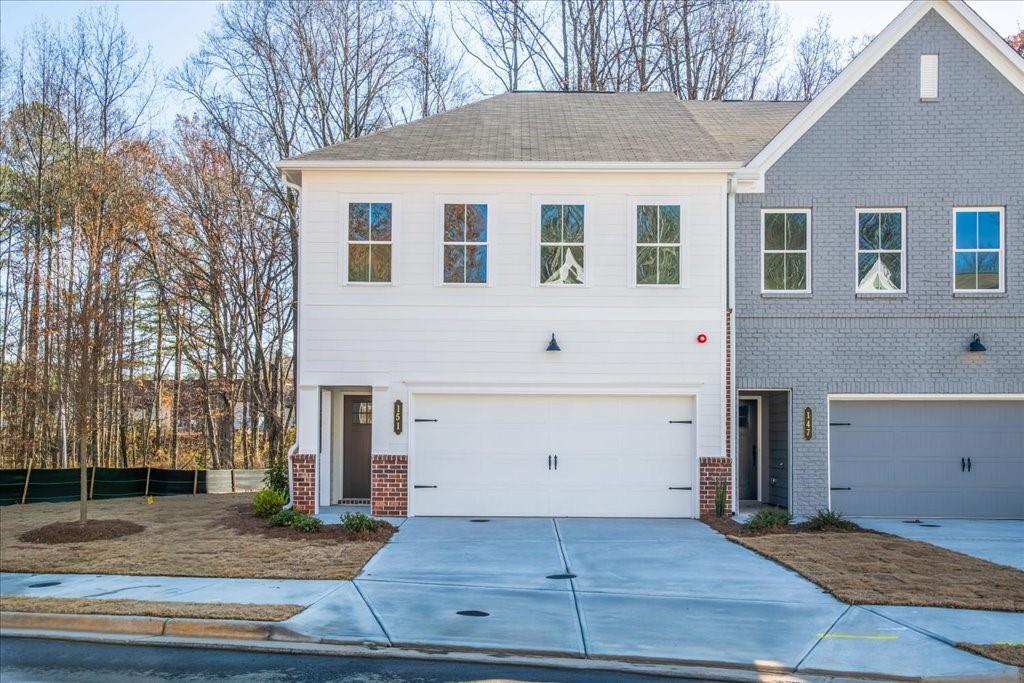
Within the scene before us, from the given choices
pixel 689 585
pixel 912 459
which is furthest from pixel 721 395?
pixel 689 585

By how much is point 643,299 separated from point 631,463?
297 cm

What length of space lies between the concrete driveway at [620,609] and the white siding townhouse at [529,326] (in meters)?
2.83

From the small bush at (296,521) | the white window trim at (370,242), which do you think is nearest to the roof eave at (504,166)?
the white window trim at (370,242)

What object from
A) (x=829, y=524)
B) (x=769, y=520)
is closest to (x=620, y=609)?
(x=769, y=520)

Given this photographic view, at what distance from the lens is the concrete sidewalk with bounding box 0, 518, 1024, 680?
28.1 feet

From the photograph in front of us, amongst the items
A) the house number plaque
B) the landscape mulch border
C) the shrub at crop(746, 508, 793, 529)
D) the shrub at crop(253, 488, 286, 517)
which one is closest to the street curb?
the landscape mulch border

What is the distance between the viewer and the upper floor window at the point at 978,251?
17.9 m

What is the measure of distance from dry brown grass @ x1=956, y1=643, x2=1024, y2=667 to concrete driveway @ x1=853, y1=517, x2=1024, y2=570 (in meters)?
4.57

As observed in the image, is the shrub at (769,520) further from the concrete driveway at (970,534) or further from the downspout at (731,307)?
the concrete driveway at (970,534)

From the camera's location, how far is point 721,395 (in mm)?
17469

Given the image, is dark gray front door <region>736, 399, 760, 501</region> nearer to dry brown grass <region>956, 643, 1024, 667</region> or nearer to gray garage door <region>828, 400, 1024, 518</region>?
gray garage door <region>828, 400, 1024, 518</region>

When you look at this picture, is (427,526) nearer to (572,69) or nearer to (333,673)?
(333,673)

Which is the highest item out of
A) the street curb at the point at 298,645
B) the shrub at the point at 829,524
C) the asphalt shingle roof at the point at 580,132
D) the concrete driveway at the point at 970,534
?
the asphalt shingle roof at the point at 580,132

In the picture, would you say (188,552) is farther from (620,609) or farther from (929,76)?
(929,76)
